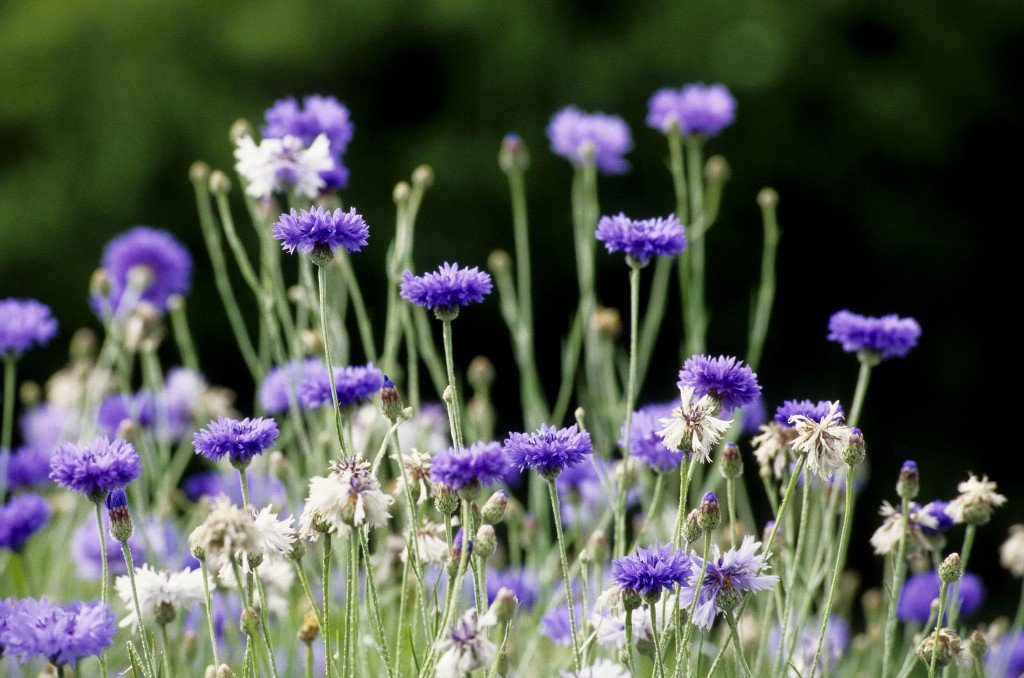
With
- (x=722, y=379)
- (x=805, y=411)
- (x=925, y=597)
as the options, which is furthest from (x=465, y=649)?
(x=925, y=597)

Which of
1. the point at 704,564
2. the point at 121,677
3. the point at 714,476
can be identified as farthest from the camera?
the point at 714,476

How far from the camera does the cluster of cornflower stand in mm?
1080

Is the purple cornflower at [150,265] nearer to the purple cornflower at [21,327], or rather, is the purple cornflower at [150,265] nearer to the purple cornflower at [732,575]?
the purple cornflower at [21,327]

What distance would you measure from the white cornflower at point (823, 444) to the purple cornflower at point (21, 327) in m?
1.17

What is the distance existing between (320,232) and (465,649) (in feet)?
1.42

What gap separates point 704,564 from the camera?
3.36 feet

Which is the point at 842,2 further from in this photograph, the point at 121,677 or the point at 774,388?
the point at 121,677

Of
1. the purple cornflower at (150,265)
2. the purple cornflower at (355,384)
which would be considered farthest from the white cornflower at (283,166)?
the purple cornflower at (150,265)

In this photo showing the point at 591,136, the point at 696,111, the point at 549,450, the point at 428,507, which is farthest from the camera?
the point at 591,136

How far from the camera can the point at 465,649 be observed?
951mm

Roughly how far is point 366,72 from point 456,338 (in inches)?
44.8

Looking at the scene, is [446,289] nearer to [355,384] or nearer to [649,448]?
[355,384]

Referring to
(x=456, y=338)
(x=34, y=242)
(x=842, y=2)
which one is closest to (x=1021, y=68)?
(x=842, y=2)

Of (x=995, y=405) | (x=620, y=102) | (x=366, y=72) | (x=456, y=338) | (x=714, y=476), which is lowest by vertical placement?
(x=714, y=476)
